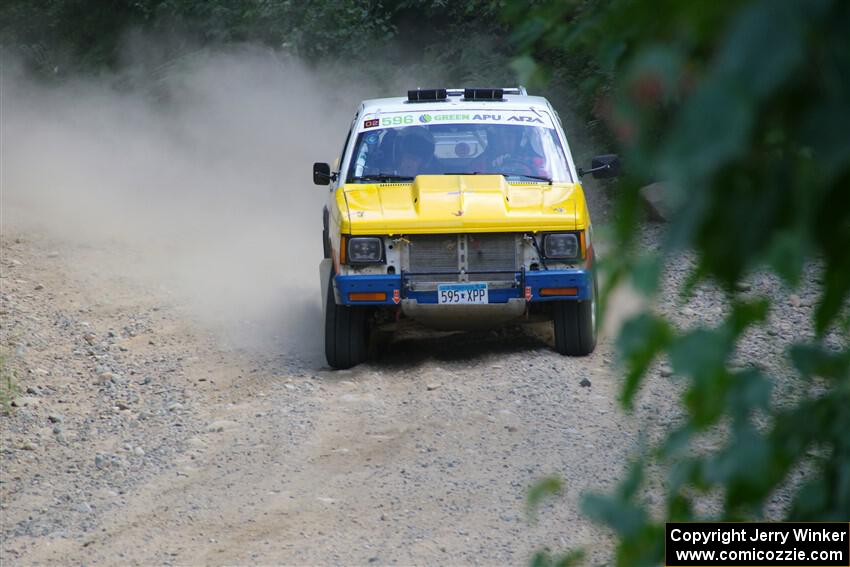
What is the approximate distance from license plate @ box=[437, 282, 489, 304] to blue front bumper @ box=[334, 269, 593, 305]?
47 millimetres

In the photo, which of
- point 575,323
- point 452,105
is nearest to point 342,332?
point 575,323

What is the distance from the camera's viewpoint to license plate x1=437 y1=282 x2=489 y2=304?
8156mm

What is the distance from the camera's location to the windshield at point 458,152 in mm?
8992

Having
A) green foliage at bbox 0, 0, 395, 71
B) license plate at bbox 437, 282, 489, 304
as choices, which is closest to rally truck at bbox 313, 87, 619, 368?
license plate at bbox 437, 282, 489, 304

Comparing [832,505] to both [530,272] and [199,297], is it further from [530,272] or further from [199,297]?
[199,297]

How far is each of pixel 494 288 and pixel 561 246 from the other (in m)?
0.56

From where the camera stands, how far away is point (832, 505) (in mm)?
2137

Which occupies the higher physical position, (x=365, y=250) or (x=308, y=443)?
(x=365, y=250)

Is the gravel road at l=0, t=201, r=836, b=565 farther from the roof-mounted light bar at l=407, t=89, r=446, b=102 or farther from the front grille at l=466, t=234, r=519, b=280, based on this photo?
the roof-mounted light bar at l=407, t=89, r=446, b=102

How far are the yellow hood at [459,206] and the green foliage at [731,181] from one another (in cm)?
612

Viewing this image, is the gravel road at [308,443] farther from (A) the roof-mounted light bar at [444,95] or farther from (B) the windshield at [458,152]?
(A) the roof-mounted light bar at [444,95]

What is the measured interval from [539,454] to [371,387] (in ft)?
6.22

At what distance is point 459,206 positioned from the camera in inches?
324

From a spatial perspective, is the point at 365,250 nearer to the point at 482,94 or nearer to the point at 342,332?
the point at 342,332
